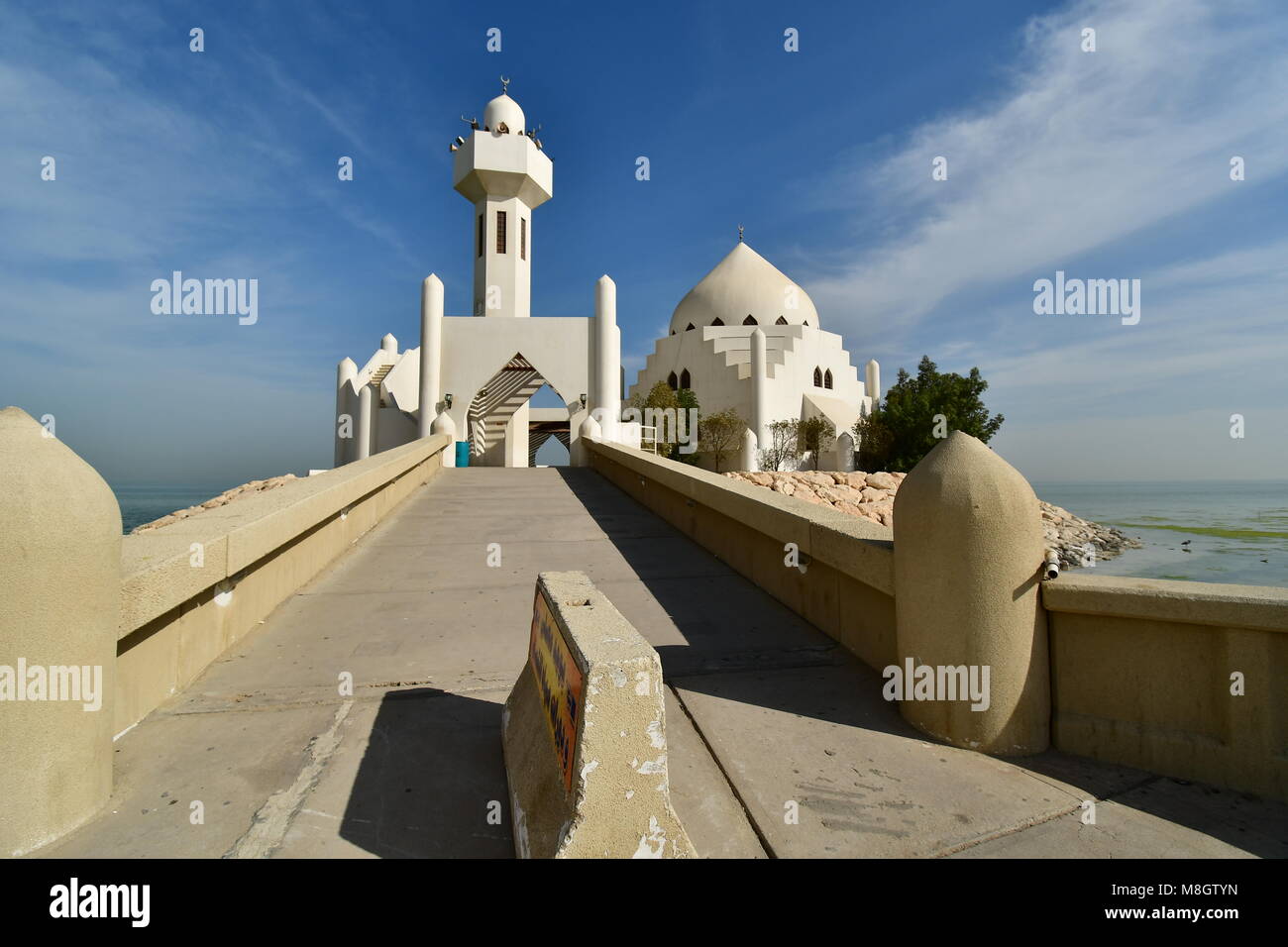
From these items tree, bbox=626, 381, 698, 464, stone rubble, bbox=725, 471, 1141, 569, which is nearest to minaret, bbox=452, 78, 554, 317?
stone rubble, bbox=725, 471, 1141, 569

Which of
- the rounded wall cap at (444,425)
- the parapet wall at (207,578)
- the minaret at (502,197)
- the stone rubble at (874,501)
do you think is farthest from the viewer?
the minaret at (502,197)

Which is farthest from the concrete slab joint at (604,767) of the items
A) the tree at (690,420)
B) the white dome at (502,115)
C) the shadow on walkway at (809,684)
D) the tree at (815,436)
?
the tree at (815,436)

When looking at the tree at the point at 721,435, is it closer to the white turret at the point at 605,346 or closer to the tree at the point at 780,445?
the tree at the point at 780,445

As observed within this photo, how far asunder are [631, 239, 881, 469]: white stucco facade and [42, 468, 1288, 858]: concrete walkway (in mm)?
35783

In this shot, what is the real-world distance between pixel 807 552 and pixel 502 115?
27.1m

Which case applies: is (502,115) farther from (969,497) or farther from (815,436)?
(969,497)

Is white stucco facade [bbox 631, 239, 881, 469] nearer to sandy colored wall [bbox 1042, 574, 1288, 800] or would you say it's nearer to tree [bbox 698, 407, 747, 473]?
tree [bbox 698, 407, 747, 473]

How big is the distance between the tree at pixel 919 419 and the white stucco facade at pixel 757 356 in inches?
89.7

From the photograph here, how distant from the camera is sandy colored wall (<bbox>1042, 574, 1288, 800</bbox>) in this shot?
2.52 metres

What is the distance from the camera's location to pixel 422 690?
3.52 meters

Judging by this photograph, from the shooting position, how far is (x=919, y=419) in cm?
3803

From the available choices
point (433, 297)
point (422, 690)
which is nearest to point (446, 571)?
point (422, 690)

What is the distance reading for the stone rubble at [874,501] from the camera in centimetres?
2123
